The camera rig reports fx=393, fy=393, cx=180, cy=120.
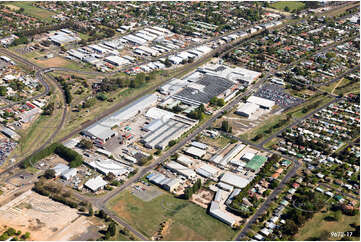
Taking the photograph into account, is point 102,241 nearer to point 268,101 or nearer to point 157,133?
point 157,133

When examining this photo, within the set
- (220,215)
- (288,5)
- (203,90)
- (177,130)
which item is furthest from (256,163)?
(288,5)

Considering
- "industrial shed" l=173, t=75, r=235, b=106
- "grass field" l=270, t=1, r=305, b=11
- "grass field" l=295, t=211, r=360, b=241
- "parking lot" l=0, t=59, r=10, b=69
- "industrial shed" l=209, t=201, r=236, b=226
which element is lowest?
"grass field" l=295, t=211, r=360, b=241

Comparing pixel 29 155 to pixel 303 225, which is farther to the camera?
pixel 29 155

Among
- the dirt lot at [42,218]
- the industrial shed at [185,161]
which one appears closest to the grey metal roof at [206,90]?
the industrial shed at [185,161]

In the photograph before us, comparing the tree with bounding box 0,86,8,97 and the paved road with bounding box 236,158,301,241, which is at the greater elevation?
the tree with bounding box 0,86,8,97

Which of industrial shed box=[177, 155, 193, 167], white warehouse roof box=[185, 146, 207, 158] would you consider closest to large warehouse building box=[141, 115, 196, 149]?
white warehouse roof box=[185, 146, 207, 158]

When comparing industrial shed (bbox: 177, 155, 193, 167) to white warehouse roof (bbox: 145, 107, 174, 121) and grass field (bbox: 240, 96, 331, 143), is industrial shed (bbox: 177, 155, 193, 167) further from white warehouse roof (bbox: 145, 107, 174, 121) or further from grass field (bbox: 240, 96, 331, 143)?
grass field (bbox: 240, 96, 331, 143)

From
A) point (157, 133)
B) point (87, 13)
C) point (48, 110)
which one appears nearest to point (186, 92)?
point (157, 133)
